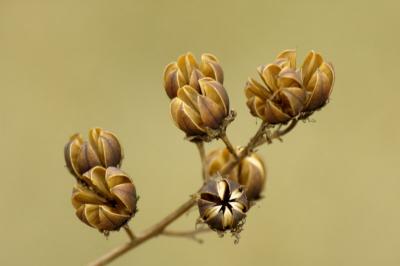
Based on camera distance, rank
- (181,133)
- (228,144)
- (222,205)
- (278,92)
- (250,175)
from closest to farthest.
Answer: (222,205) < (278,92) < (228,144) < (250,175) < (181,133)

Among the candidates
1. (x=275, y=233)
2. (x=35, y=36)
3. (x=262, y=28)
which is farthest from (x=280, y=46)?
(x=35, y=36)

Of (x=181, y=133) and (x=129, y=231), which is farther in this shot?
(x=181, y=133)

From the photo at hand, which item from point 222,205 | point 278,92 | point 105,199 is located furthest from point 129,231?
point 278,92

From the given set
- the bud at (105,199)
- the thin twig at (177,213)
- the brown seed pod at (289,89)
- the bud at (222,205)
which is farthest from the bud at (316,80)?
the bud at (105,199)

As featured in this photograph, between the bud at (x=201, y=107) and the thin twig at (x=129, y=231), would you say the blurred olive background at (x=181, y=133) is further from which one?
the bud at (x=201, y=107)

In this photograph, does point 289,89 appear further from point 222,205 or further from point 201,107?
point 222,205

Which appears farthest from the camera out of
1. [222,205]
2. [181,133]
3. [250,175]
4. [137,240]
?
[181,133]

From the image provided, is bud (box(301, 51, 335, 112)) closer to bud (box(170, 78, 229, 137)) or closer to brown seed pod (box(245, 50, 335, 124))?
brown seed pod (box(245, 50, 335, 124))
